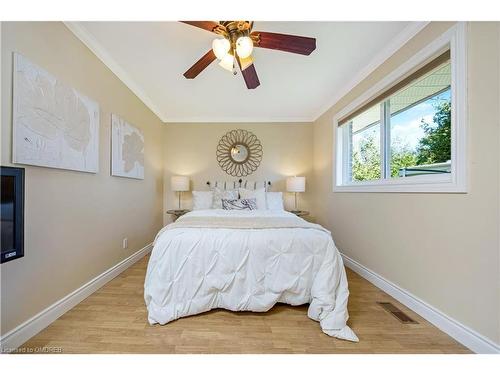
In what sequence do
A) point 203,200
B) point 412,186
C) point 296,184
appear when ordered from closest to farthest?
point 412,186, point 203,200, point 296,184

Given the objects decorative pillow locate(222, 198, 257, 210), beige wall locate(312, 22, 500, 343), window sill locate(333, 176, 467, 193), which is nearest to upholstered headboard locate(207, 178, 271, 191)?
decorative pillow locate(222, 198, 257, 210)

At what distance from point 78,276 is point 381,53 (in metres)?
3.62

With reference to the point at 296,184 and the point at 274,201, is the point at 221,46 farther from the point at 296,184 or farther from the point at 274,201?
the point at 296,184

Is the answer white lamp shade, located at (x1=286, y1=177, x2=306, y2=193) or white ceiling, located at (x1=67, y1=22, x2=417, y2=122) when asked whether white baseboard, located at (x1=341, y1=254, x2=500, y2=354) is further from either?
white ceiling, located at (x1=67, y1=22, x2=417, y2=122)

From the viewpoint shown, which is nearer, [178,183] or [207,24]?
[207,24]

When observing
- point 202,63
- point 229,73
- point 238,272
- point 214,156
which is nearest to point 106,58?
point 202,63

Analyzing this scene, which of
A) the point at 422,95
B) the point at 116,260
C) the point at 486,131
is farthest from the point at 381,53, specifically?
the point at 116,260

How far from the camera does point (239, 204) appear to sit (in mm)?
3201

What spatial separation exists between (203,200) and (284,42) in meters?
2.57

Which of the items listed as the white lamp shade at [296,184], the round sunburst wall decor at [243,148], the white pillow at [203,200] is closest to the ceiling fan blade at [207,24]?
the white pillow at [203,200]

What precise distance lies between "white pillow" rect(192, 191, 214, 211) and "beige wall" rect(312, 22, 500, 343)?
2.38 m

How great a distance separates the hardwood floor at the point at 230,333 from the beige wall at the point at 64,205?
0.32m
